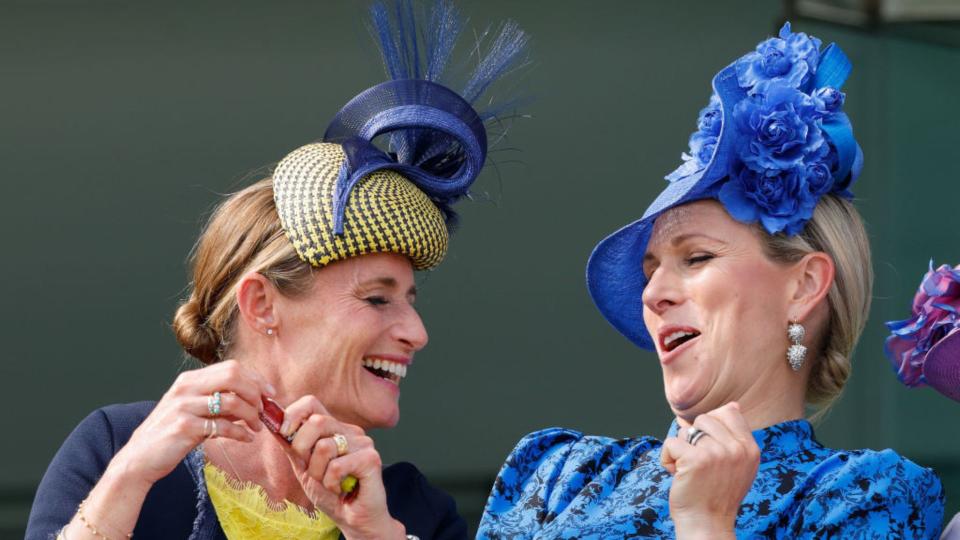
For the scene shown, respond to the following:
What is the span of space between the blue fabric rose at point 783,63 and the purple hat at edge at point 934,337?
0.45m

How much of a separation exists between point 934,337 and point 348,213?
1.14 meters

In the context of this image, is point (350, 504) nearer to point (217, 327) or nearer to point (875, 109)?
point (217, 327)

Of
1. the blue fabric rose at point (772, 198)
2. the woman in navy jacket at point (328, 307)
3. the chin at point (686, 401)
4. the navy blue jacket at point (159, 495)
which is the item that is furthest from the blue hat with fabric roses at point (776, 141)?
the navy blue jacket at point (159, 495)

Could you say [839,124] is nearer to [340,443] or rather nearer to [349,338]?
[349,338]

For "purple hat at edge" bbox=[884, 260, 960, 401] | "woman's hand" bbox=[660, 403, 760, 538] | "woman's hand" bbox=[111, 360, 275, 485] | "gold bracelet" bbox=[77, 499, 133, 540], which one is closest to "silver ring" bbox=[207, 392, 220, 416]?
"woman's hand" bbox=[111, 360, 275, 485]

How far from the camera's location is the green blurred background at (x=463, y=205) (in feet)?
18.7

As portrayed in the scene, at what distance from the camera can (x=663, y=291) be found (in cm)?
320

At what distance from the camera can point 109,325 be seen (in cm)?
575

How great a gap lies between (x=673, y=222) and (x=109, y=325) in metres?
3.01

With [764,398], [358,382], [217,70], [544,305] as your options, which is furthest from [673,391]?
[217,70]

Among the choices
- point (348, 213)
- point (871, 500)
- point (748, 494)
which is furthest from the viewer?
point (348, 213)

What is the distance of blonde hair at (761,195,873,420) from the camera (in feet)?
10.4

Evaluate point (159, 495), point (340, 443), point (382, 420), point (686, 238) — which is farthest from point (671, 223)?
point (159, 495)

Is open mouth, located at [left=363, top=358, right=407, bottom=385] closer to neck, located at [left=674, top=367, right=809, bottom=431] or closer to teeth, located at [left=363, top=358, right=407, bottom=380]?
teeth, located at [left=363, top=358, right=407, bottom=380]
